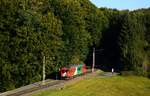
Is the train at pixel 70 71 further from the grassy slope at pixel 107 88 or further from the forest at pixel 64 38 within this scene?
the grassy slope at pixel 107 88

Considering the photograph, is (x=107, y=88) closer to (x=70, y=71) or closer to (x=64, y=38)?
(x=70, y=71)

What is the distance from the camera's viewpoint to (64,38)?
109 metres

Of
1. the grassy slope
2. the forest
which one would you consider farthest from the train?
the grassy slope

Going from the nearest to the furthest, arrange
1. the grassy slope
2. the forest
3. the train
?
the grassy slope → the forest → the train

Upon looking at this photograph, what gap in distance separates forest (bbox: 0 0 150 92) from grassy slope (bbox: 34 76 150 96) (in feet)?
39.3

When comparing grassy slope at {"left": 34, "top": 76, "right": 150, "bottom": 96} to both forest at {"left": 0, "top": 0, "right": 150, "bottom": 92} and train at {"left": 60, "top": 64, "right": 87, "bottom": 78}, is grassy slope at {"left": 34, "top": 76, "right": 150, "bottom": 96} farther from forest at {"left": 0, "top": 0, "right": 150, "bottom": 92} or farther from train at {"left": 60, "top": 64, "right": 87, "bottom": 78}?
forest at {"left": 0, "top": 0, "right": 150, "bottom": 92}

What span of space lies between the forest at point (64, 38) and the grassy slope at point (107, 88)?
12.0m

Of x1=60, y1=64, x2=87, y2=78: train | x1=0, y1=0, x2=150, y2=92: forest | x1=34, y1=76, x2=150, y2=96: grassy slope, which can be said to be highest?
x1=0, y1=0, x2=150, y2=92: forest

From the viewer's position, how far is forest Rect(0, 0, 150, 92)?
9106 centimetres

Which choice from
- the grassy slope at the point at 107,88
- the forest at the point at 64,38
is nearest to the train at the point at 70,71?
the forest at the point at 64,38

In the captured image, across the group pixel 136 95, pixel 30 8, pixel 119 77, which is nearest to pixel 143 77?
pixel 119 77

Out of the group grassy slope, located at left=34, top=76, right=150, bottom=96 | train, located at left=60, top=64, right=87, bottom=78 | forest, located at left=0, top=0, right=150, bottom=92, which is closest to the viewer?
grassy slope, located at left=34, top=76, right=150, bottom=96

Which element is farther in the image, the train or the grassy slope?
the train

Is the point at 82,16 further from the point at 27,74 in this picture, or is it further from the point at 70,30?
the point at 27,74
